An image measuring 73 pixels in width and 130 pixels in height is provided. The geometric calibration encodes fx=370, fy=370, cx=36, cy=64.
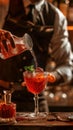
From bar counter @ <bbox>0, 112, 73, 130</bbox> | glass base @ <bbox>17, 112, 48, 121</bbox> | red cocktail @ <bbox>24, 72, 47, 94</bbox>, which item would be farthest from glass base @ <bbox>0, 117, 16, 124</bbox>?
red cocktail @ <bbox>24, 72, 47, 94</bbox>

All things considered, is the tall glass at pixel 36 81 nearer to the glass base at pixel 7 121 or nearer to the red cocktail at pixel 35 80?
the red cocktail at pixel 35 80

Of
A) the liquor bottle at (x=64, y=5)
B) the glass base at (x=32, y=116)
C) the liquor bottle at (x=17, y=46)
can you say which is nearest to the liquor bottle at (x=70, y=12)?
the liquor bottle at (x=64, y=5)

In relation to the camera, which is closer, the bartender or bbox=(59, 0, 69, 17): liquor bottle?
the bartender

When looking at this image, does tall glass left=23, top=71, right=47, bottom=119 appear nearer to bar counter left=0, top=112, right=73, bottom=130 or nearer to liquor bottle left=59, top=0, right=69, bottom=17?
bar counter left=0, top=112, right=73, bottom=130

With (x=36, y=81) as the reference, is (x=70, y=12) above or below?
above

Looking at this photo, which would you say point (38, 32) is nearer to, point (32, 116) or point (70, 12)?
point (32, 116)

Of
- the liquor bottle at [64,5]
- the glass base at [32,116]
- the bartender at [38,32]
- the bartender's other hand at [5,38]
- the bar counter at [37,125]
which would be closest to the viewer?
the bar counter at [37,125]

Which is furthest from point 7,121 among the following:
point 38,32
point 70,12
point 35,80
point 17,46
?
point 70,12

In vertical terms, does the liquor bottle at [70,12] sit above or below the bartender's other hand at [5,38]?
above

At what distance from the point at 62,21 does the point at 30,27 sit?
30 centimetres

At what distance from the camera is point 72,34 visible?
453 cm

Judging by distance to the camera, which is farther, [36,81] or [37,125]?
[36,81]

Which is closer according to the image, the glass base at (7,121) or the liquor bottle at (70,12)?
the glass base at (7,121)

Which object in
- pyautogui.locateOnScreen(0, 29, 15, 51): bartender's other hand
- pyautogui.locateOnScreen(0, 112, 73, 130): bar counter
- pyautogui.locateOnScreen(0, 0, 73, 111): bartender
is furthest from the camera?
pyautogui.locateOnScreen(0, 0, 73, 111): bartender
